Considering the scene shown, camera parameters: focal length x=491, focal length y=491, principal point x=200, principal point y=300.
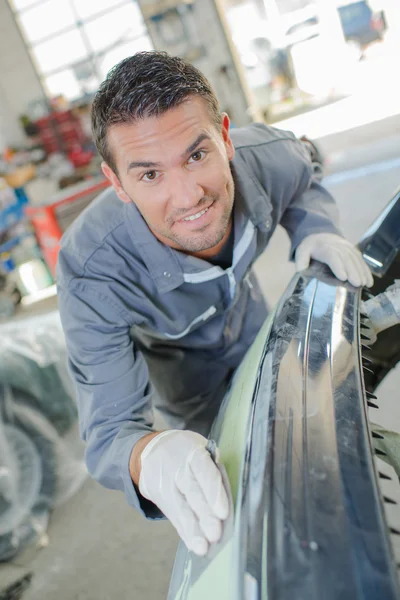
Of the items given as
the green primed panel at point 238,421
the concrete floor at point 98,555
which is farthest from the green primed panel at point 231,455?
the concrete floor at point 98,555

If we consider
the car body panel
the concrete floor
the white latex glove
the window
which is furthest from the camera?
the window

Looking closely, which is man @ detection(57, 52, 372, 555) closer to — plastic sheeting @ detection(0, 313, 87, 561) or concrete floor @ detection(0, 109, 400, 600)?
concrete floor @ detection(0, 109, 400, 600)

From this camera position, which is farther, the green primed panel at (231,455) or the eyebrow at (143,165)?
the eyebrow at (143,165)

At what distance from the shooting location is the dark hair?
0.96 metres

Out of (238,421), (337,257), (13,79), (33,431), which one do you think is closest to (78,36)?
(13,79)

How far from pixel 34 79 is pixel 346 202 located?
20.3 feet

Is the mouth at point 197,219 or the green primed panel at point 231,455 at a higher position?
the mouth at point 197,219

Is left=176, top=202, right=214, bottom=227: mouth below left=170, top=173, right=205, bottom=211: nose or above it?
below

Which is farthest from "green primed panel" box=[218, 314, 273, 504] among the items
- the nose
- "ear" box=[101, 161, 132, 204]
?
"ear" box=[101, 161, 132, 204]

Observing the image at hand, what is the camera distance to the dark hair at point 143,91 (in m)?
0.96

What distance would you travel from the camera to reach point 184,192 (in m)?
1.00

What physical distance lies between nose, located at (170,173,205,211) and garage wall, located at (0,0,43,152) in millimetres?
6972

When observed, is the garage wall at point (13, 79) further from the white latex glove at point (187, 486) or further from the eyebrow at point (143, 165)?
the white latex glove at point (187, 486)

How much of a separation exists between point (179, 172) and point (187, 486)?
596 millimetres
